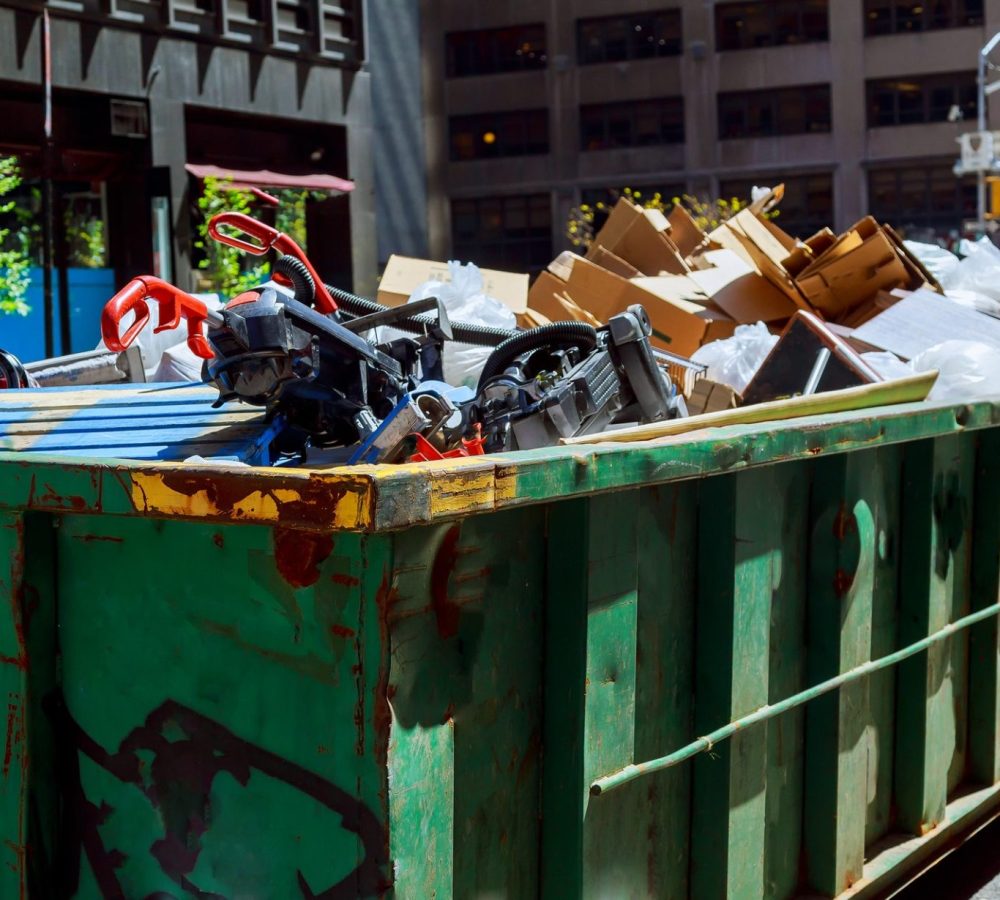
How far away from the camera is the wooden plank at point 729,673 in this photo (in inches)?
99.4

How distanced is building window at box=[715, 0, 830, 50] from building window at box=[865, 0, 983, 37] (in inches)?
55.5

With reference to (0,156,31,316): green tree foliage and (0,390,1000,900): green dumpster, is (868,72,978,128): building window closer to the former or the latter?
(0,156,31,316): green tree foliage

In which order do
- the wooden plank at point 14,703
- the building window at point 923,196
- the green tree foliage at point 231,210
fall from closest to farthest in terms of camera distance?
1. the wooden plank at point 14,703
2. the green tree foliage at point 231,210
3. the building window at point 923,196

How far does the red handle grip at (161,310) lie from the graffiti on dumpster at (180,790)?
44.0 inches

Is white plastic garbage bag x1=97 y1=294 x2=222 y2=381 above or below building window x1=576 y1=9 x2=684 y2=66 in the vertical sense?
below

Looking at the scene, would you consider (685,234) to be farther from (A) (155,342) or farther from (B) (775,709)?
(B) (775,709)

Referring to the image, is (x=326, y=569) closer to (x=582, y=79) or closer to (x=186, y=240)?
(x=186, y=240)

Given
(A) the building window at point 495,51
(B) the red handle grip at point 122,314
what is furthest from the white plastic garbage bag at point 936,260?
(A) the building window at point 495,51

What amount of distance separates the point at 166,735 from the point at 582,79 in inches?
1760

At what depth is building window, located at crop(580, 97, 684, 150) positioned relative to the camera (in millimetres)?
44312

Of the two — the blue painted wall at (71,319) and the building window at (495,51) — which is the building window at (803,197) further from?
the blue painted wall at (71,319)

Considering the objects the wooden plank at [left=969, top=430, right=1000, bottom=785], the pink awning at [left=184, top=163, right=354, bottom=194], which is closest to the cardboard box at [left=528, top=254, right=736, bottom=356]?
the wooden plank at [left=969, top=430, right=1000, bottom=785]

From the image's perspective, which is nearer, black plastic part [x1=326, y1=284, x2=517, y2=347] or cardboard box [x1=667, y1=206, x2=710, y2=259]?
black plastic part [x1=326, y1=284, x2=517, y2=347]

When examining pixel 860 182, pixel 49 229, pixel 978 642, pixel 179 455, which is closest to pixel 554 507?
pixel 179 455
